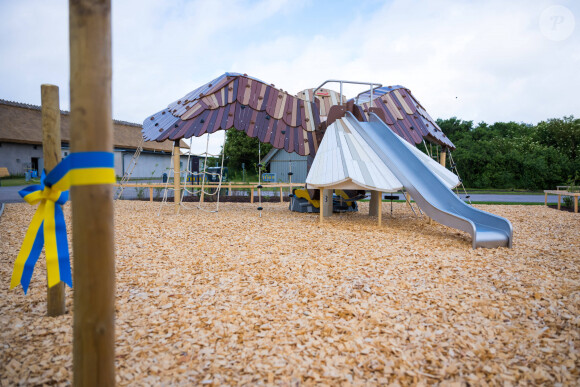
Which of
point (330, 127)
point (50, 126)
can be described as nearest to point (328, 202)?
point (330, 127)

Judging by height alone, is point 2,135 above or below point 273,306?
above

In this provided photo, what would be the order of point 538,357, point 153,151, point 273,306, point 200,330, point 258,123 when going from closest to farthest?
1. point 538,357
2. point 200,330
3. point 273,306
4. point 258,123
5. point 153,151

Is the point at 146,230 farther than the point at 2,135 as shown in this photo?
No

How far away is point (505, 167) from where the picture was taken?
819 inches

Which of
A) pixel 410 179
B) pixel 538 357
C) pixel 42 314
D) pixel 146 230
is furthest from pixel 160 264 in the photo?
pixel 410 179

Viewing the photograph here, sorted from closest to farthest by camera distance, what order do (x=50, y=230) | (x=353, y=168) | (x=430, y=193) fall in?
(x=50, y=230), (x=430, y=193), (x=353, y=168)

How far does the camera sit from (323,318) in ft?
8.38

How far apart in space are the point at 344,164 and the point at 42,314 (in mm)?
5022

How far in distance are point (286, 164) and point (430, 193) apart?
18.0m

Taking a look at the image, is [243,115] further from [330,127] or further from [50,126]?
Result: [50,126]

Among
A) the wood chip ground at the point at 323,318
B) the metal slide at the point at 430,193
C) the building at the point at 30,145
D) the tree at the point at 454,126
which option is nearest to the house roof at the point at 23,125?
the building at the point at 30,145

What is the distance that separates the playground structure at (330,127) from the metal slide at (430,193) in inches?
0.7

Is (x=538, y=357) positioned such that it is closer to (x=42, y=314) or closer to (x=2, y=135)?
(x=42, y=314)

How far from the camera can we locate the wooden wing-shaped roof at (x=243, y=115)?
7.66m
